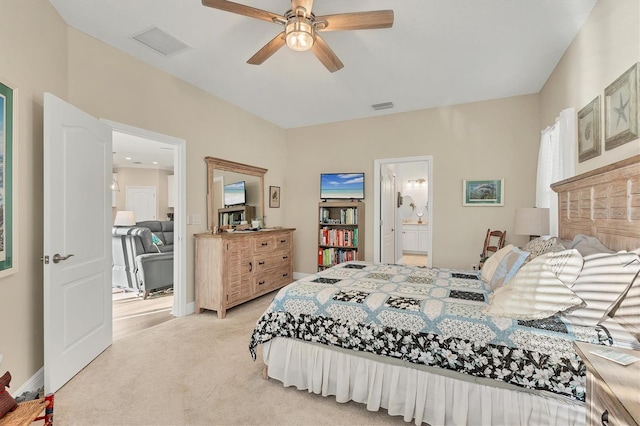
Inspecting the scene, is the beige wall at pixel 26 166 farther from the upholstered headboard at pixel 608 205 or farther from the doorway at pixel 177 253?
the upholstered headboard at pixel 608 205

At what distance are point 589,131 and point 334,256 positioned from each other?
3.53m

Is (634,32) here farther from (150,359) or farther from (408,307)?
(150,359)

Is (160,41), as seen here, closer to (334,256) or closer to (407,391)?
(407,391)

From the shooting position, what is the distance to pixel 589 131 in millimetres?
2381

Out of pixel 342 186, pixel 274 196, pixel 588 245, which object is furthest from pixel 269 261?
pixel 588 245

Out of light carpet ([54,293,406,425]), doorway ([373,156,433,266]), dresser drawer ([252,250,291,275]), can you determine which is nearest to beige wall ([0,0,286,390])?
light carpet ([54,293,406,425])

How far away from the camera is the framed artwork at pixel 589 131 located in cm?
224

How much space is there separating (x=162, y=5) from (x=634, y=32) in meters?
3.15

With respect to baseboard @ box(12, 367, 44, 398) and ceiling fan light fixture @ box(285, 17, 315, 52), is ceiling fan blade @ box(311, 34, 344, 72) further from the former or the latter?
baseboard @ box(12, 367, 44, 398)

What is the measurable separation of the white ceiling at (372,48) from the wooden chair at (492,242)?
1.85 metres

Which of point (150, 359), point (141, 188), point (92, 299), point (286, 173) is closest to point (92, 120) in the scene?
point (92, 299)

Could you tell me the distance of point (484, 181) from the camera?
4199 mm

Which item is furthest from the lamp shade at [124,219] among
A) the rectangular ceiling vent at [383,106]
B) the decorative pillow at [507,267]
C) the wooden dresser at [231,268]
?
the decorative pillow at [507,267]

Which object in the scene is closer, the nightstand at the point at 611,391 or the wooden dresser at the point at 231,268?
the nightstand at the point at 611,391
